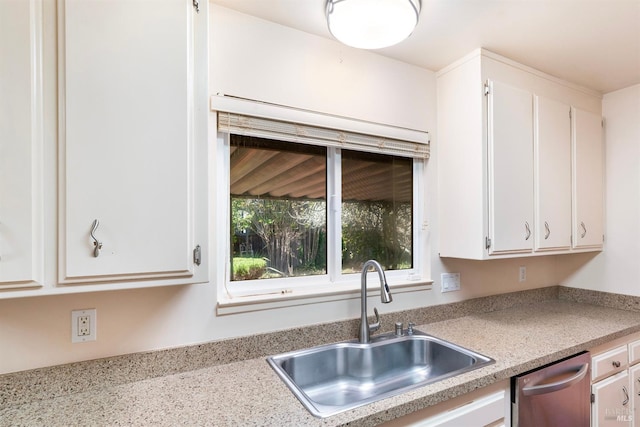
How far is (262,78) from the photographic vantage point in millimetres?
1487

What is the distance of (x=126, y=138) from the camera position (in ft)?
3.24

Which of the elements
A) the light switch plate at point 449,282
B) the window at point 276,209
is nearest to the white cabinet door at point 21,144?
the window at point 276,209

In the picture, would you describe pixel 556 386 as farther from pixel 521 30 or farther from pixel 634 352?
pixel 521 30

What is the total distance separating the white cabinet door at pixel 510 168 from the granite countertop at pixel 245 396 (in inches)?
19.6

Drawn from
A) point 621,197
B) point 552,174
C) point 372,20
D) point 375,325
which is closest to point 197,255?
point 375,325

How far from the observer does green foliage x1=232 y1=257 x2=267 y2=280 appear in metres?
1.53

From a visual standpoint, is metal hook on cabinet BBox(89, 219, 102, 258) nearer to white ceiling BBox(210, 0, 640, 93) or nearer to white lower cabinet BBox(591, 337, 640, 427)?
white ceiling BBox(210, 0, 640, 93)

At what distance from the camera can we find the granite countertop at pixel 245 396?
970 millimetres

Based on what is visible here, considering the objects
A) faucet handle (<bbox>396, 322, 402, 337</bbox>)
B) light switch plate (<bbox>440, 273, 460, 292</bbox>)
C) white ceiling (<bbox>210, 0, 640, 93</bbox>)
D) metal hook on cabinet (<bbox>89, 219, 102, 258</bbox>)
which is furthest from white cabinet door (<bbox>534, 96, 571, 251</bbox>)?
metal hook on cabinet (<bbox>89, 219, 102, 258</bbox>)

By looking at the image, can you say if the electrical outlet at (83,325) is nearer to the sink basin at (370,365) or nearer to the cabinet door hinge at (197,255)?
the cabinet door hinge at (197,255)

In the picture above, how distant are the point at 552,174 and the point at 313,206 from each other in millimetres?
1481

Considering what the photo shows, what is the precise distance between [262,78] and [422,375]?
162cm

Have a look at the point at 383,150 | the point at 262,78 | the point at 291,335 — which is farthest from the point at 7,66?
the point at 383,150

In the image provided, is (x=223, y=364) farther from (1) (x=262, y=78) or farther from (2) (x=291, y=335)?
(1) (x=262, y=78)
